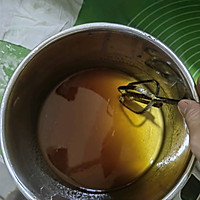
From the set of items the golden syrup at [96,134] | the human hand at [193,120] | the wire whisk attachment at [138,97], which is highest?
the human hand at [193,120]

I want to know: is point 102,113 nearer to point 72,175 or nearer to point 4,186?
point 72,175

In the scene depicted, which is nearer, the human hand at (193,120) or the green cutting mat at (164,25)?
the human hand at (193,120)

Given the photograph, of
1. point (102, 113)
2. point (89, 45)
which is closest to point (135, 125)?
point (102, 113)

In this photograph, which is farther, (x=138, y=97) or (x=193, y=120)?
(x=138, y=97)

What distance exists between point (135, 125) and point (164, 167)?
3.8 inches

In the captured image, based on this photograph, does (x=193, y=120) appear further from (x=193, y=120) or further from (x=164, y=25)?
(x=164, y=25)

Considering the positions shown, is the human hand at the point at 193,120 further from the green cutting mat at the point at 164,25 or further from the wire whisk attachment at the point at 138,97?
the green cutting mat at the point at 164,25

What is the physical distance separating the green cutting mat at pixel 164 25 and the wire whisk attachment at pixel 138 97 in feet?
0.37

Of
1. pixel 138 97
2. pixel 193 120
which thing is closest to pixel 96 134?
pixel 138 97

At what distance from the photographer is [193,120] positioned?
51 centimetres

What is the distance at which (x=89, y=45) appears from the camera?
0.63 metres

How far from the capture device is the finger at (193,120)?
1.64 ft

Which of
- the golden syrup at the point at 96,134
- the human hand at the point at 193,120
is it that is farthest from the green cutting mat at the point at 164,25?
the human hand at the point at 193,120

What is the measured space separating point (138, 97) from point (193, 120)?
0.16 m
